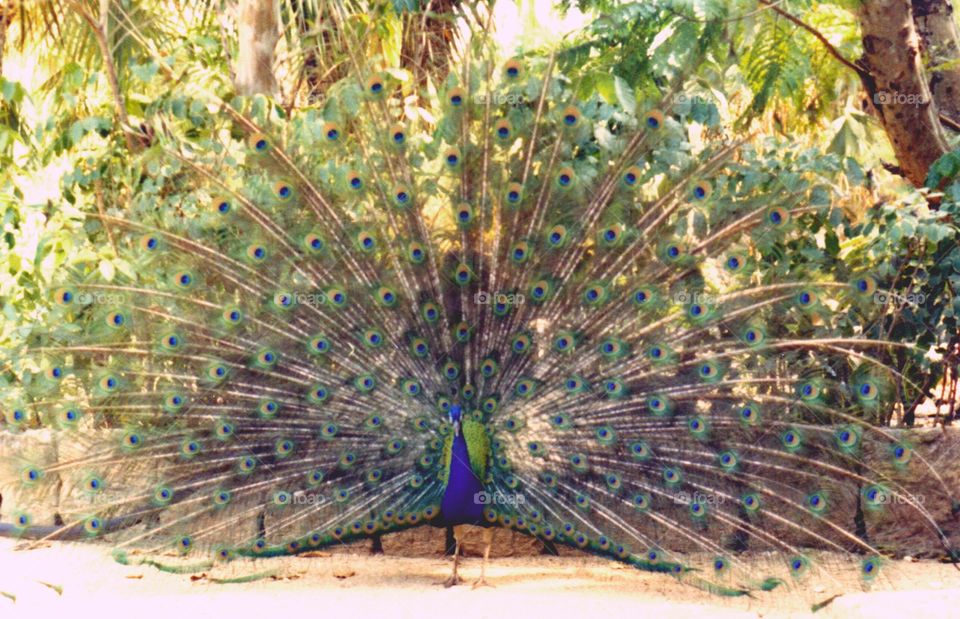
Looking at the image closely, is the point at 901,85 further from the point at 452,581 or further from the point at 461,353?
the point at 452,581

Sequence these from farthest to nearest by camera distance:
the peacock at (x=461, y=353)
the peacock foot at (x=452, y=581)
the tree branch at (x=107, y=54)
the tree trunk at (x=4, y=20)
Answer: the tree trunk at (x=4, y=20)
the tree branch at (x=107, y=54)
the peacock foot at (x=452, y=581)
the peacock at (x=461, y=353)

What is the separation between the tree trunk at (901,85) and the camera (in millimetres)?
6602

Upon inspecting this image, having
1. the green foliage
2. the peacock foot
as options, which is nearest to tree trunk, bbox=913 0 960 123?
the green foliage

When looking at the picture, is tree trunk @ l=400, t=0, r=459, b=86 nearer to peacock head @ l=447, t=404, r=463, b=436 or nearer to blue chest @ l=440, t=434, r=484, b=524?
peacock head @ l=447, t=404, r=463, b=436

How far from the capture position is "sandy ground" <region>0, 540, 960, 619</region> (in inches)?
211

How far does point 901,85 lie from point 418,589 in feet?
13.2

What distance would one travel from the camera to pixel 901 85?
678cm

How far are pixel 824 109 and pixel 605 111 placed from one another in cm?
411

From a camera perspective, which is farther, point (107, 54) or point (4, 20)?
point (4, 20)

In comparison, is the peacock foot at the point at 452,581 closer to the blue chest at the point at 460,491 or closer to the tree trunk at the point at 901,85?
the blue chest at the point at 460,491

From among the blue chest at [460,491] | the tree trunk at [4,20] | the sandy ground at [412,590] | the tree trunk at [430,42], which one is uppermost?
the tree trunk at [430,42]

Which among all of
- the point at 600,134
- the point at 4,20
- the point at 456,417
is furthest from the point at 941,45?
the point at 4,20

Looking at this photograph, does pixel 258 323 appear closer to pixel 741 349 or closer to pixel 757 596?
pixel 741 349

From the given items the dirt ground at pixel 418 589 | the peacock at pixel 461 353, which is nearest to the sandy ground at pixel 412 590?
the dirt ground at pixel 418 589
